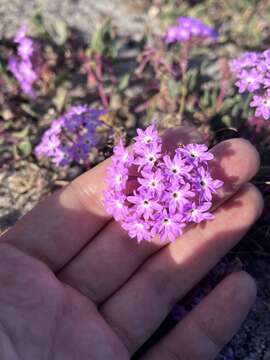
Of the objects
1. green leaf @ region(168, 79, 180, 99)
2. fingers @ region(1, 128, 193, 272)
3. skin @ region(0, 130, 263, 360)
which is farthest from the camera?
green leaf @ region(168, 79, 180, 99)

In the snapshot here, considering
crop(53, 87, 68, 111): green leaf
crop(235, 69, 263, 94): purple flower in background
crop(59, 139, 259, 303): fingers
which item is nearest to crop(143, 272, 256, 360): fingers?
crop(59, 139, 259, 303): fingers

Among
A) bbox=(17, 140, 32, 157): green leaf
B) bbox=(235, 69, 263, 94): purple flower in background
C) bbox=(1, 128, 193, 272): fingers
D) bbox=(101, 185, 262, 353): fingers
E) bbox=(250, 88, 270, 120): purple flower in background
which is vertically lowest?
bbox=(101, 185, 262, 353): fingers

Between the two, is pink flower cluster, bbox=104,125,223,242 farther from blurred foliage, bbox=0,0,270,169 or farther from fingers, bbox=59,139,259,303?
blurred foliage, bbox=0,0,270,169

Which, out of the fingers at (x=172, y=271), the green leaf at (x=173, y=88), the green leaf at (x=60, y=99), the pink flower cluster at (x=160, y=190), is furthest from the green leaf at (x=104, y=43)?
the fingers at (x=172, y=271)

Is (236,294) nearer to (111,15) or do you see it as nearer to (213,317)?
(213,317)

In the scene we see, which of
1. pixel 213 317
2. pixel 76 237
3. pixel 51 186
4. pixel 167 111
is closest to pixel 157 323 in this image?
pixel 213 317

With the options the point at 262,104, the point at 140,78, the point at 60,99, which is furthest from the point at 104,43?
the point at 262,104

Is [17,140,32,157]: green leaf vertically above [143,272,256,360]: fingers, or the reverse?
[17,140,32,157]: green leaf
